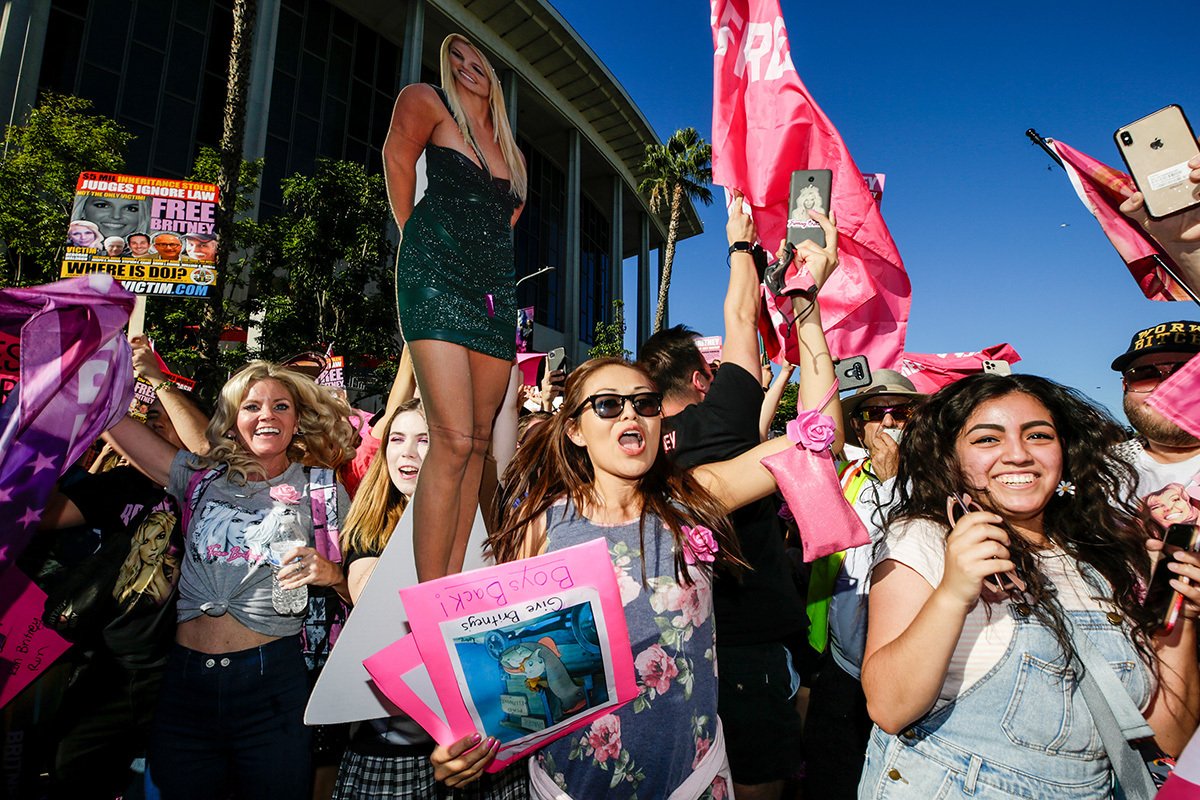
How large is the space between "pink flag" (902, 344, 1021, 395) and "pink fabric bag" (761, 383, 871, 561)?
142 inches

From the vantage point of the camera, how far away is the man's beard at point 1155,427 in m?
2.89

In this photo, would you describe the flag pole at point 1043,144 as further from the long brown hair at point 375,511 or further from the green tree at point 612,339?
the green tree at point 612,339

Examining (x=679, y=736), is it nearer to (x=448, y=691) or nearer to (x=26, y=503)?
(x=448, y=691)

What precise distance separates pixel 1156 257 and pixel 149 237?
23.4 ft

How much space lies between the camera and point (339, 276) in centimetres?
798

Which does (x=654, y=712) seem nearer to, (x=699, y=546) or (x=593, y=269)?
(x=699, y=546)

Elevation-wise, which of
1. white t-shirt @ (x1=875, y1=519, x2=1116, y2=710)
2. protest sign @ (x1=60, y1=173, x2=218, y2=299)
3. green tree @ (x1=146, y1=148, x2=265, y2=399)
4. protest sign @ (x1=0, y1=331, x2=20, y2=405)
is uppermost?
green tree @ (x1=146, y1=148, x2=265, y2=399)

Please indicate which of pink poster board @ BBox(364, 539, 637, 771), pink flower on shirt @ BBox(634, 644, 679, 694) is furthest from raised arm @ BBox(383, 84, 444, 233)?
pink flower on shirt @ BBox(634, 644, 679, 694)

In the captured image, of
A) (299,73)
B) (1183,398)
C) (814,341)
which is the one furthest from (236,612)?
(299,73)

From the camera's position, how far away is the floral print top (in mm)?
1674

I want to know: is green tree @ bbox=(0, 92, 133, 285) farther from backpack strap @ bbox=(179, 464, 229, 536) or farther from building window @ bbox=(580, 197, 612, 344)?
building window @ bbox=(580, 197, 612, 344)

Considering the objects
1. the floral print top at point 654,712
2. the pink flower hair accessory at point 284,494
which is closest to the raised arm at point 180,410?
the pink flower hair accessory at point 284,494

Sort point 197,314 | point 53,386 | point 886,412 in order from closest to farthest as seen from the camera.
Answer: point 53,386 → point 886,412 → point 197,314

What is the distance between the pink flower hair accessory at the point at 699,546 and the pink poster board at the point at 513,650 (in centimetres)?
35
